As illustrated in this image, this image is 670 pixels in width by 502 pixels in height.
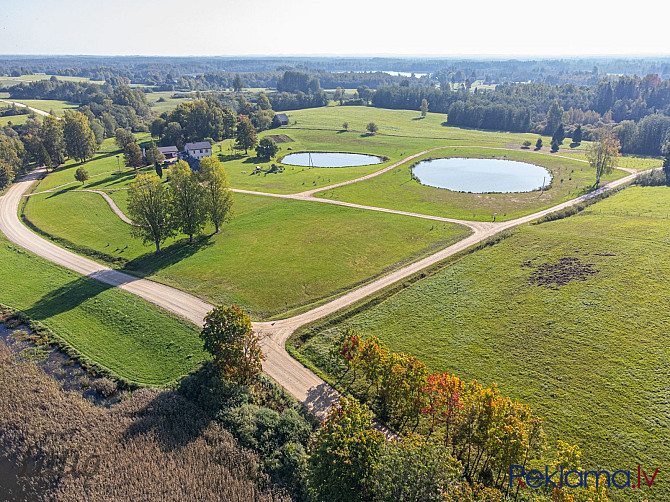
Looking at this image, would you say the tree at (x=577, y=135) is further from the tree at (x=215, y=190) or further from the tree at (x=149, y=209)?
the tree at (x=149, y=209)

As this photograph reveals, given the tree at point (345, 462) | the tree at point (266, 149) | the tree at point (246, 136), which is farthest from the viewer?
the tree at point (246, 136)

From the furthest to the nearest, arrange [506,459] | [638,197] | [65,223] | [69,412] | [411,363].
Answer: [638,197]
[65,223]
[69,412]
[411,363]
[506,459]

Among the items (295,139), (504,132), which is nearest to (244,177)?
(295,139)

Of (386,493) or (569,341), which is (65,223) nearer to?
(386,493)

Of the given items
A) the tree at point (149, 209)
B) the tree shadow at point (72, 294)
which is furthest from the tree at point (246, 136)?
the tree shadow at point (72, 294)

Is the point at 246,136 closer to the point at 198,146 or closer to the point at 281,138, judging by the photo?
the point at 198,146
